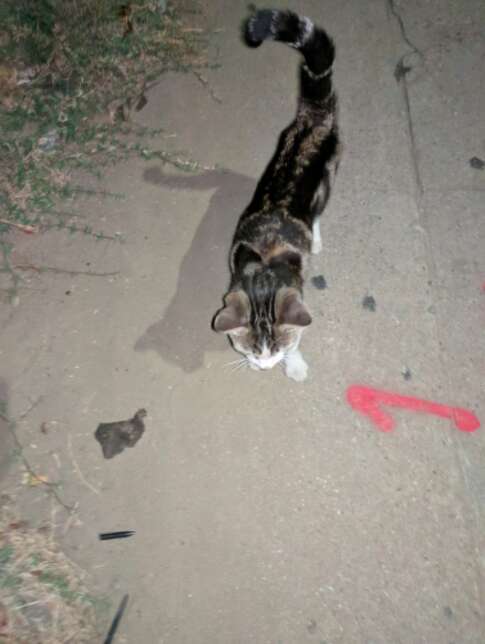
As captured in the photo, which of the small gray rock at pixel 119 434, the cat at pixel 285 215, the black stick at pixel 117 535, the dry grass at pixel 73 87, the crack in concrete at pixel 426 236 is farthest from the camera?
the dry grass at pixel 73 87

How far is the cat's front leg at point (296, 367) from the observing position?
271cm

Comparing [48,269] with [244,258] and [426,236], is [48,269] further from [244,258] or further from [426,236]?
[426,236]

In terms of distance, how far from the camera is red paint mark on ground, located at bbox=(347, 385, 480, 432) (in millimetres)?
2596

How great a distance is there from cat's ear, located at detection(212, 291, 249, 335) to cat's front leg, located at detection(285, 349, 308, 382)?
550 millimetres

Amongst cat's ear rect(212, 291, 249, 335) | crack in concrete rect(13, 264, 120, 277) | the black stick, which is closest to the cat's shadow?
crack in concrete rect(13, 264, 120, 277)

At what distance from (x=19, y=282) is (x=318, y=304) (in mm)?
1895

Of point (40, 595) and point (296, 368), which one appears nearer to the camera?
point (40, 595)

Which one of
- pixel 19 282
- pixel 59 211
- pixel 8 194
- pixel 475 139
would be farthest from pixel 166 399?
pixel 475 139

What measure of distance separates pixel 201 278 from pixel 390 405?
135 cm

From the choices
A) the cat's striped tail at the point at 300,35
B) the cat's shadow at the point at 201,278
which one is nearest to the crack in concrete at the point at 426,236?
the cat's striped tail at the point at 300,35

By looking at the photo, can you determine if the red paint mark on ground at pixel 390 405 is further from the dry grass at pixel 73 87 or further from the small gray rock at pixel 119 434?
the dry grass at pixel 73 87

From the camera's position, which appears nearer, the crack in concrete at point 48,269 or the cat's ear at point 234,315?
the cat's ear at point 234,315

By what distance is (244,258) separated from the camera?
2.52 meters

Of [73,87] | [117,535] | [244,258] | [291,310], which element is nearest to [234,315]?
[291,310]
